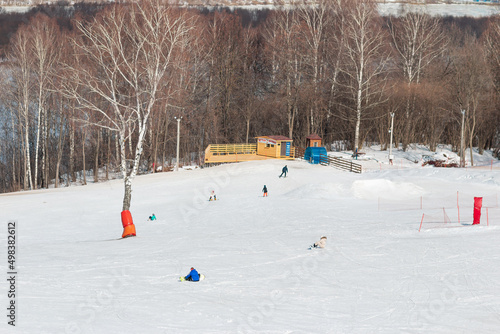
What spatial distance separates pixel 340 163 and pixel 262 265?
96.0ft

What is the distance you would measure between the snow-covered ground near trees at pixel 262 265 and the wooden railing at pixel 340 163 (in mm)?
9296

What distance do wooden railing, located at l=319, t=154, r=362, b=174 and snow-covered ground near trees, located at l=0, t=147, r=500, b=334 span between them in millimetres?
9296

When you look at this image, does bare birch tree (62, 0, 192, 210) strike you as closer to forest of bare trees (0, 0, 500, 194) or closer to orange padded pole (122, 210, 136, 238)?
orange padded pole (122, 210, 136, 238)

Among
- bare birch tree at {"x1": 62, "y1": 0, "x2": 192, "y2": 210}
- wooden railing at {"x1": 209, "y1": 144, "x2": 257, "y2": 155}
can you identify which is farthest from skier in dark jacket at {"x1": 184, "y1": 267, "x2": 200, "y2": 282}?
wooden railing at {"x1": 209, "y1": 144, "x2": 257, "y2": 155}

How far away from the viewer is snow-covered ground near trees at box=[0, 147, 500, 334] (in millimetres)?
10812

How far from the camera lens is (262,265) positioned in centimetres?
1548

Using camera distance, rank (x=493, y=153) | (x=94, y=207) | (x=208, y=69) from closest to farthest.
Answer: (x=94, y=207) → (x=493, y=153) → (x=208, y=69)

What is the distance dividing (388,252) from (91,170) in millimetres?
49866

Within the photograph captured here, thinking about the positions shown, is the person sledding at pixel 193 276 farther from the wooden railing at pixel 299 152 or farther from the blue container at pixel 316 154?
the wooden railing at pixel 299 152

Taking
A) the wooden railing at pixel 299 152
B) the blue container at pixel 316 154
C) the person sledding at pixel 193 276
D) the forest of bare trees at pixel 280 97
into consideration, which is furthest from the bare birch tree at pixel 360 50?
the person sledding at pixel 193 276

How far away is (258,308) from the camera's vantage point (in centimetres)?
1165

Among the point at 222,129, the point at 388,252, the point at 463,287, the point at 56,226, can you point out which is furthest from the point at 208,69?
the point at 463,287

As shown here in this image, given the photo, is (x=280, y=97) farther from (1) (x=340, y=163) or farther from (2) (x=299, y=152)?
(1) (x=340, y=163)

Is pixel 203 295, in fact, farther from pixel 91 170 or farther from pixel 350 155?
pixel 91 170
